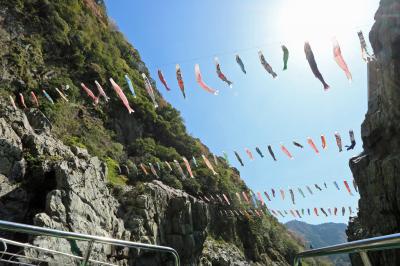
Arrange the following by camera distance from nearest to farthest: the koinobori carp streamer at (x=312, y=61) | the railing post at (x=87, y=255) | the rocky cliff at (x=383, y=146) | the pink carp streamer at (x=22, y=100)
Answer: the railing post at (x=87, y=255), the koinobori carp streamer at (x=312, y=61), the rocky cliff at (x=383, y=146), the pink carp streamer at (x=22, y=100)

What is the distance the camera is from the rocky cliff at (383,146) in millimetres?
15656

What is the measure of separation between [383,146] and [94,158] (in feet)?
44.6

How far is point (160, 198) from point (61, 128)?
25.5ft

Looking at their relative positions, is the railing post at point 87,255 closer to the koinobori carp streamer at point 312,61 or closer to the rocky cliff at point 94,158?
the koinobori carp streamer at point 312,61

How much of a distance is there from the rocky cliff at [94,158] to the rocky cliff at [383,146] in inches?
424

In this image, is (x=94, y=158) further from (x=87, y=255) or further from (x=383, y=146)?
(x=87, y=255)

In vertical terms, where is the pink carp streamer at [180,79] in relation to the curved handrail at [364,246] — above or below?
above

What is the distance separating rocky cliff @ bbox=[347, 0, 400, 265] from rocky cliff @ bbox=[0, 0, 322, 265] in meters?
10.8

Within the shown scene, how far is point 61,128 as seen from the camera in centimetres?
2483

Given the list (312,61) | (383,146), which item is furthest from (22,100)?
(383,146)

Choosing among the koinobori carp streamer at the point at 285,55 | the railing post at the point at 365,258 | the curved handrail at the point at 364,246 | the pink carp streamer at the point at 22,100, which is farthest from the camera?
the pink carp streamer at the point at 22,100

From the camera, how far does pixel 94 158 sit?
1914 centimetres

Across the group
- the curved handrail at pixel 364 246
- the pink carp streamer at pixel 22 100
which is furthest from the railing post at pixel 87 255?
the pink carp streamer at pixel 22 100

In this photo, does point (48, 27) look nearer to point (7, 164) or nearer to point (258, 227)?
point (7, 164)
